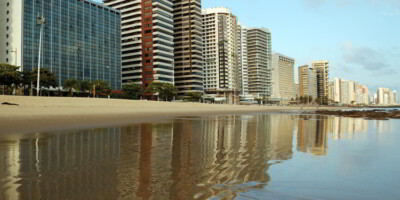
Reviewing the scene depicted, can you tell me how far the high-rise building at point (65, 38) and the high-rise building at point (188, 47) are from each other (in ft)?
136

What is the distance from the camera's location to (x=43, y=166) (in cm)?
800

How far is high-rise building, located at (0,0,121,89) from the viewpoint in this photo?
105750 mm

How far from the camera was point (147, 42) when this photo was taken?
15312cm

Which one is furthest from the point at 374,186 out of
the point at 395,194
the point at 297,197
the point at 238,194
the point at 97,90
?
the point at 97,90

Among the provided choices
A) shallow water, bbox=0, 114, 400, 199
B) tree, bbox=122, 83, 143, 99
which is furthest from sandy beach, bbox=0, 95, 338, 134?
tree, bbox=122, 83, 143, 99

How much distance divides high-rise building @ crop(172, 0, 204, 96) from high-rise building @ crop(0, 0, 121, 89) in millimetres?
41423

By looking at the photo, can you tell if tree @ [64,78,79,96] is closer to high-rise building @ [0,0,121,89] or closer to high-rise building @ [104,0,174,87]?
high-rise building @ [0,0,121,89]

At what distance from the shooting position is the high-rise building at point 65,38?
106 metres

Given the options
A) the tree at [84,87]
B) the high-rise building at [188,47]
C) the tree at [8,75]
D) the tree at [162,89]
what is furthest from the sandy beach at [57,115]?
the high-rise building at [188,47]

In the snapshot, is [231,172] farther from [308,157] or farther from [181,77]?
[181,77]

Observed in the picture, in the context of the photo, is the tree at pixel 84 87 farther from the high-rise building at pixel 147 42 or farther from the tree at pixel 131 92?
the high-rise building at pixel 147 42

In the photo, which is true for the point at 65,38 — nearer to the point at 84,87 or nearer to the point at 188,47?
the point at 84,87

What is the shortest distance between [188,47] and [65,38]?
73492mm

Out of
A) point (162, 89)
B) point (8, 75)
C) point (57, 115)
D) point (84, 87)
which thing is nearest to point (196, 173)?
point (57, 115)
